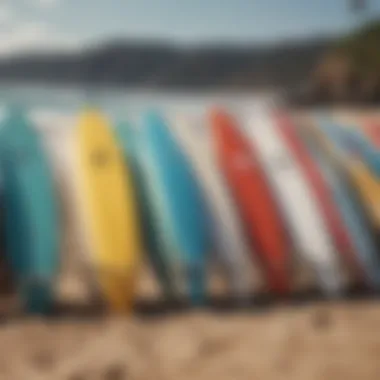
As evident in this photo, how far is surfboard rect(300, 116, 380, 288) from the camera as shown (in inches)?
78.0

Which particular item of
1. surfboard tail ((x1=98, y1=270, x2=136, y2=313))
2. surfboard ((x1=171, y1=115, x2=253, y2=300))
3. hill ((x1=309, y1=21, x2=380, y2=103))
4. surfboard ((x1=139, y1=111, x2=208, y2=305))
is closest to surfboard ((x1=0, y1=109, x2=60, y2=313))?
surfboard tail ((x1=98, y1=270, x2=136, y2=313))

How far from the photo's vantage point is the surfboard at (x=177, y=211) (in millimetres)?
1902

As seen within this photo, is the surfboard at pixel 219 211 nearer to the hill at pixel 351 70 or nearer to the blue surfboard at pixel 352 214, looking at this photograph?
the blue surfboard at pixel 352 214

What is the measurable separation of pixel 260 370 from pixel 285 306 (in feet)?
1.18

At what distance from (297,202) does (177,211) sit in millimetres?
285

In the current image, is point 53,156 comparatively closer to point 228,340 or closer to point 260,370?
point 228,340

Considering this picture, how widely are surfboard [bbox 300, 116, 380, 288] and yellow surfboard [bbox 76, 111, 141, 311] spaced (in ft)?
1.53

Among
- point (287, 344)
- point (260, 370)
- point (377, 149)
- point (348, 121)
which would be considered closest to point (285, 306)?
point (287, 344)

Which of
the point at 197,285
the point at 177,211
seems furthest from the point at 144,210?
the point at 197,285

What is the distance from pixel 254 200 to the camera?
2061mm

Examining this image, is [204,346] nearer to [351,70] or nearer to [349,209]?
[349,209]

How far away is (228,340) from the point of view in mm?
1686

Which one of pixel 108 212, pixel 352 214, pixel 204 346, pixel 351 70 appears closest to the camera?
pixel 204 346

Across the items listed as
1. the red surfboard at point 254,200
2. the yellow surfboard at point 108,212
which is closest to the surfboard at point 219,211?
the red surfboard at point 254,200
